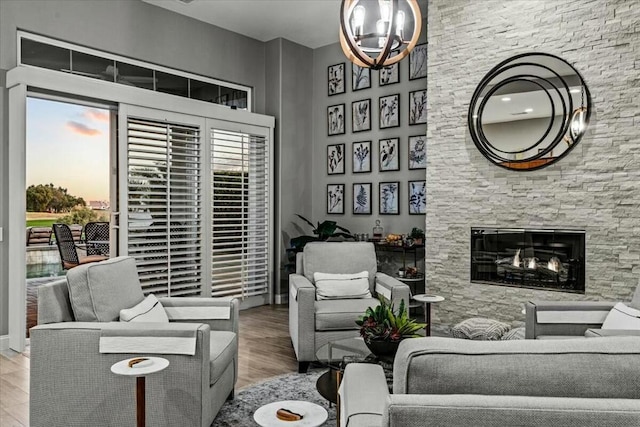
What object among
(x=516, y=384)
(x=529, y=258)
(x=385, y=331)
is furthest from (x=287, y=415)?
(x=529, y=258)

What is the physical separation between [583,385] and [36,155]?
8149mm

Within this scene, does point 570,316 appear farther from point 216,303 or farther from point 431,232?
point 216,303

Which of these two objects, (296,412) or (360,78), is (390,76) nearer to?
(360,78)

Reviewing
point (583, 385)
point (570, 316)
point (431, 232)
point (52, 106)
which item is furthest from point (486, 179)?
point (52, 106)

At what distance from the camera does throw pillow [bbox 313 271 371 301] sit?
420cm

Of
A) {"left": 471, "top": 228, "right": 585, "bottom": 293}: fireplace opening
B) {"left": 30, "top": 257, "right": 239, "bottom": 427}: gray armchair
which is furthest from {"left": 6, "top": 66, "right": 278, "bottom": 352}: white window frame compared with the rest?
{"left": 471, "top": 228, "right": 585, "bottom": 293}: fireplace opening

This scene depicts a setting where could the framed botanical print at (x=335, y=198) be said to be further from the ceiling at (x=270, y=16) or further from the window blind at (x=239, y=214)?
the ceiling at (x=270, y=16)

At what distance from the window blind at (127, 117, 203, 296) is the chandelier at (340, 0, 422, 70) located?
8.65ft

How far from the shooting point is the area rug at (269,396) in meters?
2.91

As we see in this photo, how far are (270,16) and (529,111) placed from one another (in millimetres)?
3055

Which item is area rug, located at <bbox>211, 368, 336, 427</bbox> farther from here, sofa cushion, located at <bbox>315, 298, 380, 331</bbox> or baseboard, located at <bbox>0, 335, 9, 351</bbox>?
baseboard, located at <bbox>0, 335, 9, 351</bbox>

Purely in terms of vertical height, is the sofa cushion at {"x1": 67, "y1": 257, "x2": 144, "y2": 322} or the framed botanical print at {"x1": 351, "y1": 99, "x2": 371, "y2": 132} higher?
the framed botanical print at {"x1": 351, "y1": 99, "x2": 371, "y2": 132}

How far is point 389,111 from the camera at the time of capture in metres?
6.16

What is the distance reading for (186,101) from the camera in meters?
5.38
